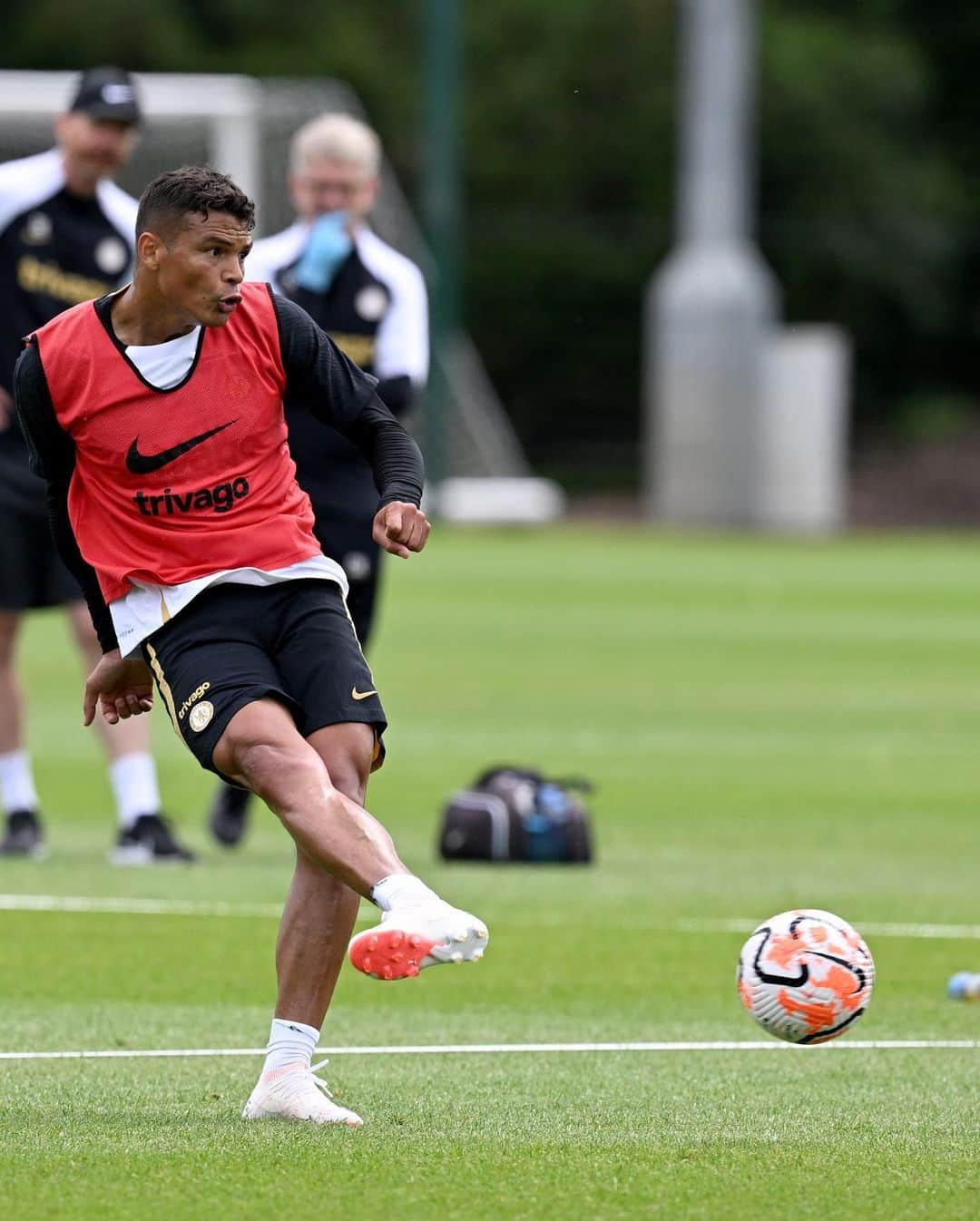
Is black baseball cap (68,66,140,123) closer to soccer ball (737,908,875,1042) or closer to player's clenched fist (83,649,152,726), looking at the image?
player's clenched fist (83,649,152,726)

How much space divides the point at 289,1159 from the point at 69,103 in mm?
5516

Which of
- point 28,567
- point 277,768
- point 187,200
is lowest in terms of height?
point 28,567

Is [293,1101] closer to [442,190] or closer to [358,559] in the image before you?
[358,559]

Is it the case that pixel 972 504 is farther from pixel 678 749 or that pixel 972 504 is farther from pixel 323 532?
pixel 323 532

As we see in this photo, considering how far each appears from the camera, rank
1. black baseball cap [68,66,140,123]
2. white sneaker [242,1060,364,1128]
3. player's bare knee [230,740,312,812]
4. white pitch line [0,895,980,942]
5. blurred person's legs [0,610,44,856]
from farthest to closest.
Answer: blurred person's legs [0,610,44,856], black baseball cap [68,66,140,123], white pitch line [0,895,980,942], white sneaker [242,1060,364,1128], player's bare knee [230,740,312,812]

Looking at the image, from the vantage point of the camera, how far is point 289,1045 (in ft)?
17.6

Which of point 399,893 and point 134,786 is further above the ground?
point 399,893

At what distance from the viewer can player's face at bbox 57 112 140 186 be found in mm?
9297

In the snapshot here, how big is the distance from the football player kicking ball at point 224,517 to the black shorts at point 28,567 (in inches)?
156

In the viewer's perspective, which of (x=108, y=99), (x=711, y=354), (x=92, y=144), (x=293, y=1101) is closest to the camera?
(x=293, y=1101)

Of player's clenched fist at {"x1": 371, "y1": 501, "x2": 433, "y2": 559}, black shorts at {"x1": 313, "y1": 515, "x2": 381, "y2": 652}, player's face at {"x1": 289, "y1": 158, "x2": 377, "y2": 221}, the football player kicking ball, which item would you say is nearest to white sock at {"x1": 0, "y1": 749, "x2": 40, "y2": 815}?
black shorts at {"x1": 313, "y1": 515, "x2": 381, "y2": 652}

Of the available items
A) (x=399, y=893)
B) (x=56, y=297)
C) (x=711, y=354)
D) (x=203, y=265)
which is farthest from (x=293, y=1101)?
(x=711, y=354)

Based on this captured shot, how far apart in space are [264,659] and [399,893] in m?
0.76

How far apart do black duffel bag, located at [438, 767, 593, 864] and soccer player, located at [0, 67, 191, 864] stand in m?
1.11
